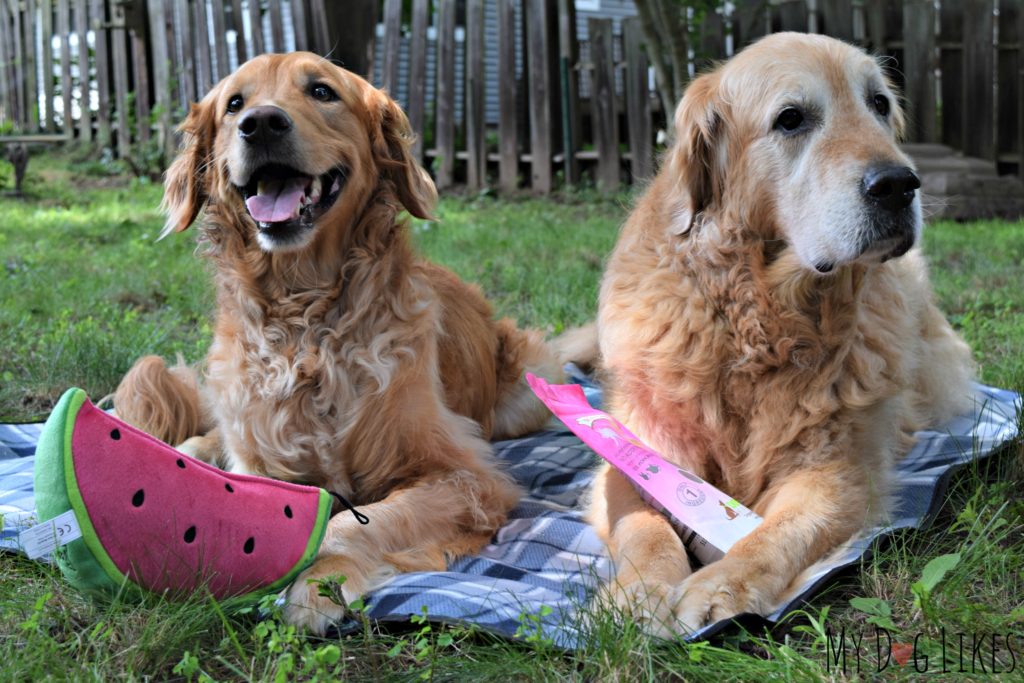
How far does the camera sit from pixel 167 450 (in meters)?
2.29

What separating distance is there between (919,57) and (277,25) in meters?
6.63

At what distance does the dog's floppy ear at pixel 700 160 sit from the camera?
2.97m

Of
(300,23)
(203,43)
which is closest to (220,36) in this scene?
(203,43)

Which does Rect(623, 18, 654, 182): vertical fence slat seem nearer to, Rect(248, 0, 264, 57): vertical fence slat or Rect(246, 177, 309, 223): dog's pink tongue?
Rect(248, 0, 264, 57): vertical fence slat

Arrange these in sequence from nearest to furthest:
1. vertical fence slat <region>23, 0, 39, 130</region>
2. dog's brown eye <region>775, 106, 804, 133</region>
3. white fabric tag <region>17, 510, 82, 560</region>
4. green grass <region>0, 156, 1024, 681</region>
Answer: green grass <region>0, 156, 1024, 681</region> < white fabric tag <region>17, 510, 82, 560</region> < dog's brown eye <region>775, 106, 804, 133</region> < vertical fence slat <region>23, 0, 39, 130</region>

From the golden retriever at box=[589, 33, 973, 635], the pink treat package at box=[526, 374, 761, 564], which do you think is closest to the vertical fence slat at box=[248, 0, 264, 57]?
the golden retriever at box=[589, 33, 973, 635]

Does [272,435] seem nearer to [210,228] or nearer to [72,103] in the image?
[210,228]

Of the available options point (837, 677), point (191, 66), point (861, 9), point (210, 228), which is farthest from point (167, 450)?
point (191, 66)

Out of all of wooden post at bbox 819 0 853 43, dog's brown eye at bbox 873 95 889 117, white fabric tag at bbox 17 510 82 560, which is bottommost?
white fabric tag at bbox 17 510 82 560

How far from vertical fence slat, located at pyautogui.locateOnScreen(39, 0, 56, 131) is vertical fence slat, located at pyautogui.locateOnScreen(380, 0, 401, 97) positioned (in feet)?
24.7

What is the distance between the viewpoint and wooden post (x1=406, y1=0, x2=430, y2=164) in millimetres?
10273

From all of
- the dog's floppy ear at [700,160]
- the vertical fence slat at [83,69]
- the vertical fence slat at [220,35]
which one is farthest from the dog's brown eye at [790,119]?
the vertical fence slat at [83,69]

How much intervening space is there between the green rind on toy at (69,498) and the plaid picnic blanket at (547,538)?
0.57 meters

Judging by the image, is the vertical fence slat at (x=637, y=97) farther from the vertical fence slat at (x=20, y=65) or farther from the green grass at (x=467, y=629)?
the vertical fence slat at (x=20, y=65)
